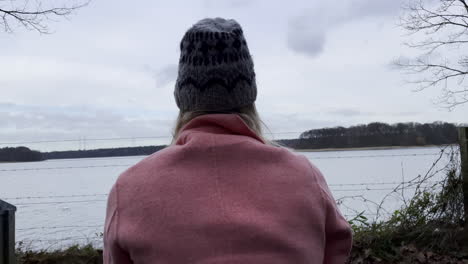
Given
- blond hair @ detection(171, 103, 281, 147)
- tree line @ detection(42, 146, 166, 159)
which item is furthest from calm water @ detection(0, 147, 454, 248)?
blond hair @ detection(171, 103, 281, 147)

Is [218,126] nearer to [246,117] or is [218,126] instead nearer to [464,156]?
[246,117]

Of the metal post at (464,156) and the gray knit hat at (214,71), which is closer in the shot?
the gray knit hat at (214,71)

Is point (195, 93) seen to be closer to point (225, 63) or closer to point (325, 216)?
point (225, 63)

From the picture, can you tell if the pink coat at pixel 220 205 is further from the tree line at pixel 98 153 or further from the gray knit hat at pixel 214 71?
the tree line at pixel 98 153

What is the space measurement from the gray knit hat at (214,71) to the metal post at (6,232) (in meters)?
2.36

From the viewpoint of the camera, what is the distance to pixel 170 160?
4.56 ft

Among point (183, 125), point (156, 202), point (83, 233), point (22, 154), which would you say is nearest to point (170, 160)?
point (156, 202)

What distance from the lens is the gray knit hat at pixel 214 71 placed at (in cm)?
153

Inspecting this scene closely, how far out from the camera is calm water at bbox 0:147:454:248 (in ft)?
18.3

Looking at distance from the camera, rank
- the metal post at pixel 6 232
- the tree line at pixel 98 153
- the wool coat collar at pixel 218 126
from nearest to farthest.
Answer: the wool coat collar at pixel 218 126
the metal post at pixel 6 232
the tree line at pixel 98 153

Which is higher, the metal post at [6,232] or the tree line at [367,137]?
the tree line at [367,137]

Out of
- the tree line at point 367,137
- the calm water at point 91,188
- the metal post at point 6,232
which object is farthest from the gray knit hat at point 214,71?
the tree line at point 367,137

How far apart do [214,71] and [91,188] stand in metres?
6.03

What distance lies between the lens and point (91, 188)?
7.14m
